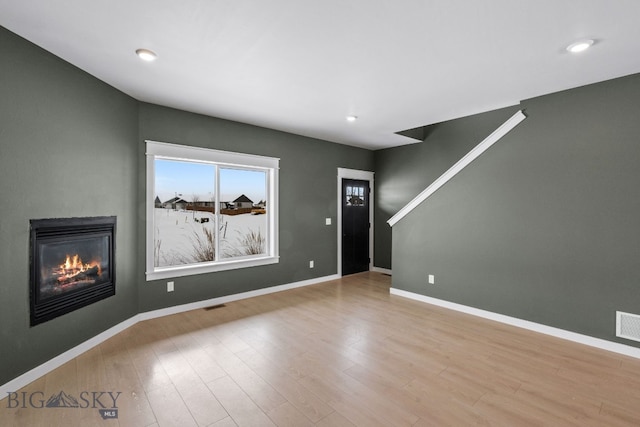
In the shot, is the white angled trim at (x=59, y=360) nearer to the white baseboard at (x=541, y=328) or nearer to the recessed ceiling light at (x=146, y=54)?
the recessed ceiling light at (x=146, y=54)

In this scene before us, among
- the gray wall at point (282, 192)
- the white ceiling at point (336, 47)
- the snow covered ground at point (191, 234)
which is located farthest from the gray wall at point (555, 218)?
the snow covered ground at point (191, 234)

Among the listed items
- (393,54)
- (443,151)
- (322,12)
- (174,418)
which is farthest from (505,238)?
(174,418)

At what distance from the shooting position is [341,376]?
2.35 m

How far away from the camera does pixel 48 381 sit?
7.47 ft

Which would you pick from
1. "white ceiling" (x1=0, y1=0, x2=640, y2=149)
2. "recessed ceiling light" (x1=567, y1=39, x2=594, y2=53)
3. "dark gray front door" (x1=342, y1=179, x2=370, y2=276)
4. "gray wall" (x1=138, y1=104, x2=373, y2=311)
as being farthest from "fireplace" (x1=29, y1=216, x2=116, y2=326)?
"recessed ceiling light" (x1=567, y1=39, x2=594, y2=53)

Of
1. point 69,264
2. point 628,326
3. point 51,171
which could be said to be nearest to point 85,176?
point 51,171

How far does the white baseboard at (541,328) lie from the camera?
2.77 m

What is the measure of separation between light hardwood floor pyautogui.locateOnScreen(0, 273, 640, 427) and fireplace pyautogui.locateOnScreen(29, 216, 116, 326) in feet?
1.75

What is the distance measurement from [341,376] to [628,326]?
283 cm

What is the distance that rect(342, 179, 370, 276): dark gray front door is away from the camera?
5867 mm

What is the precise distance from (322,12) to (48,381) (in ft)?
11.4

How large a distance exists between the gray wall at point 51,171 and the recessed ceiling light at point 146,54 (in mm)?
765

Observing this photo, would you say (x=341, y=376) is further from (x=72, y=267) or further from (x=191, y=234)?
(x=191, y=234)

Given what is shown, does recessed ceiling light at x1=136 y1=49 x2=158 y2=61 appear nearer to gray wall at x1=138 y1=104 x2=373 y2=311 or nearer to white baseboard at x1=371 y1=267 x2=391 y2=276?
gray wall at x1=138 y1=104 x2=373 y2=311
